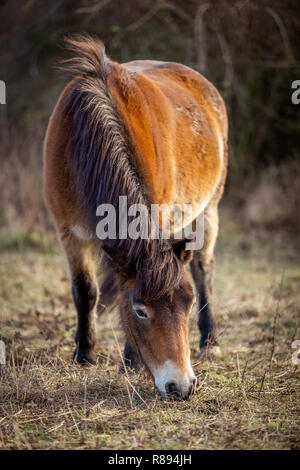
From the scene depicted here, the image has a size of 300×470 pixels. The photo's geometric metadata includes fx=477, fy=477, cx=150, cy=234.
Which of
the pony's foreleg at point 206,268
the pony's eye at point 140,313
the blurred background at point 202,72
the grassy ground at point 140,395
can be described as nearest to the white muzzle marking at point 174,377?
the grassy ground at point 140,395

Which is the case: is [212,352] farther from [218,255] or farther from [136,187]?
[218,255]

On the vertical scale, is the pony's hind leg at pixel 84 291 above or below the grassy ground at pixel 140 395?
above

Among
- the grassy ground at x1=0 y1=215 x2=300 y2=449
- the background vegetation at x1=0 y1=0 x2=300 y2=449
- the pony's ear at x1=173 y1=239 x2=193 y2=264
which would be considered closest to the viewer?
the grassy ground at x1=0 y1=215 x2=300 y2=449

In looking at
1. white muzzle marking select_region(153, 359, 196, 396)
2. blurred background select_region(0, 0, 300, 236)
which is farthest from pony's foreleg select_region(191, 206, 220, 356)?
blurred background select_region(0, 0, 300, 236)

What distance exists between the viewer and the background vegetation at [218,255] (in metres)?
2.41

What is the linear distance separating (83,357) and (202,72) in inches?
230

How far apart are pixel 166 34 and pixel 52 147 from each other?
247 inches

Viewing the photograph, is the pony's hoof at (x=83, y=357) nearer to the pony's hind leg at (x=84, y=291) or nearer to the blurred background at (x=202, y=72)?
the pony's hind leg at (x=84, y=291)

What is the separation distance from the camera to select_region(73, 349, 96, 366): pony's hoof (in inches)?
136

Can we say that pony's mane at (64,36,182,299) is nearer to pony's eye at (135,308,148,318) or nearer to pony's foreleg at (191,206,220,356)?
pony's eye at (135,308,148,318)

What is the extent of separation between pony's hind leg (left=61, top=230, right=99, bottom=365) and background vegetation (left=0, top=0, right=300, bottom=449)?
0.51 feet

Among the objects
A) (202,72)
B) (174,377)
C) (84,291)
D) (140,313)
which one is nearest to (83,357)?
(84,291)
